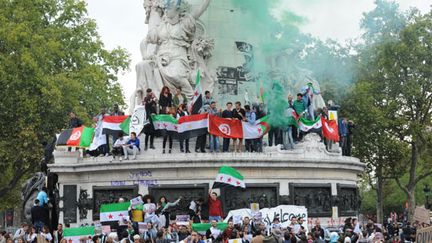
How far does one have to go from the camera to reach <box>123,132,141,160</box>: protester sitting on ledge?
29297mm

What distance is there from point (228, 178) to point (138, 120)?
521 centimetres

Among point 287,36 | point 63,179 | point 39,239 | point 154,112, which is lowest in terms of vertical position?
point 39,239

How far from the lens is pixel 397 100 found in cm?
5412

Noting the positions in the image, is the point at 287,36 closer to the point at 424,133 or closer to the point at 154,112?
the point at 154,112

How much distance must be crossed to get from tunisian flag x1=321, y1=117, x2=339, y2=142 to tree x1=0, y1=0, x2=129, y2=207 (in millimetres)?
20241

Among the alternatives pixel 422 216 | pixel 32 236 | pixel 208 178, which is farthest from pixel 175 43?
pixel 422 216

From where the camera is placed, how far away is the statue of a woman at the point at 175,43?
113ft

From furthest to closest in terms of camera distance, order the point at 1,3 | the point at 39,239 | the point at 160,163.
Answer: the point at 1,3 → the point at 160,163 → the point at 39,239

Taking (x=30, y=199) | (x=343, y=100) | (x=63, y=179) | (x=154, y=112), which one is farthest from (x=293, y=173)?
(x=343, y=100)

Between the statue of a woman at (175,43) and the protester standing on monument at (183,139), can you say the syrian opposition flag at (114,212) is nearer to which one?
the protester standing on monument at (183,139)

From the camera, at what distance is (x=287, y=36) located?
34.1 metres

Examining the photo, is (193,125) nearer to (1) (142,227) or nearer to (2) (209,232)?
(1) (142,227)

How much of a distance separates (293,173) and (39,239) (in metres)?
10.00

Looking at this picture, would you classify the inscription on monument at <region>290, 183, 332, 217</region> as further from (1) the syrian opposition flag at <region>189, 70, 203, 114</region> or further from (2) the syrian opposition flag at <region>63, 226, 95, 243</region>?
(2) the syrian opposition flag at <region>63, 226, 95, 243</region>
